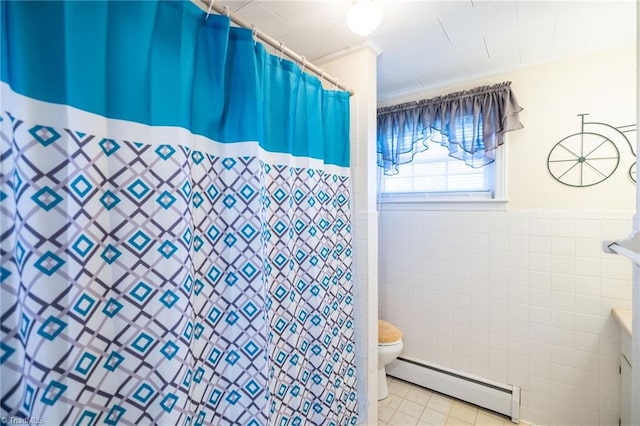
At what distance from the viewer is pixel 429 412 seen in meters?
1.78

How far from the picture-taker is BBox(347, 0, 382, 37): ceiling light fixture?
1037 mm

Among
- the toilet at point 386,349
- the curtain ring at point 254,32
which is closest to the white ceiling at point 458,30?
the curtain ring at point 254,32

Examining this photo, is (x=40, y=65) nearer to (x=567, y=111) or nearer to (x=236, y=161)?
(x=236, y=161)

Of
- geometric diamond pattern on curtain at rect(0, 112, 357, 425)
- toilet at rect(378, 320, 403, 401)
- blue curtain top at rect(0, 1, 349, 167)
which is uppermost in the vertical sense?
blue curtain top at rect(0, 1, 349, 167)

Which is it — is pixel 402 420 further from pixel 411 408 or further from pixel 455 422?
pixel 455 422

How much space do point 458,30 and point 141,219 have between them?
5.46ft

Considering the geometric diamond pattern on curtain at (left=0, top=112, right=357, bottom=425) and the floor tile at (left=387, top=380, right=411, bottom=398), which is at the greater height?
the geometric diamond pattern on curtain at (left=0, top=112, right=357, bottom=425)

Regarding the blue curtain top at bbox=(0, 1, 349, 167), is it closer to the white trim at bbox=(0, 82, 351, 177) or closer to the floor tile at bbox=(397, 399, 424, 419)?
the white trim at bbox=(0, 82, 351, 177)

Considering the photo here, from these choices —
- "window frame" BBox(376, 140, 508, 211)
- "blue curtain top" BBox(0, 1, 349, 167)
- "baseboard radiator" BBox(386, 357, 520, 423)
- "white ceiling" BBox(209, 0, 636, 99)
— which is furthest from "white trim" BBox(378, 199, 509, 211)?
"blue curtain top" BBox(0, 1, 349, 167)

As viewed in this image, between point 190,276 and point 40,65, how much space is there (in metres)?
0.55

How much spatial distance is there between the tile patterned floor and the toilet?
0.27 ft

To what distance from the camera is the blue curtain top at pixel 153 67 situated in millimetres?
553

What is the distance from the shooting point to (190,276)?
0.72 metres

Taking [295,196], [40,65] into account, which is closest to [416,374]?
[295,196]
